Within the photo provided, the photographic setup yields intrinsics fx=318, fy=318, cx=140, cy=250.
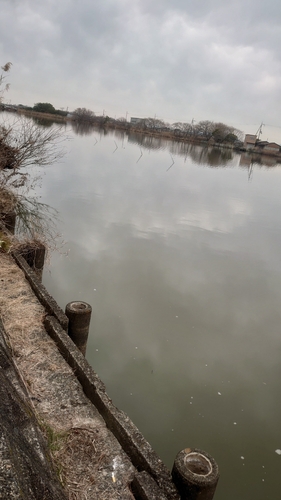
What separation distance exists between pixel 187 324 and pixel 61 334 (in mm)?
3147

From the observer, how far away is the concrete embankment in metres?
1.68

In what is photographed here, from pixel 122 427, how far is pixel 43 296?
2.47 m

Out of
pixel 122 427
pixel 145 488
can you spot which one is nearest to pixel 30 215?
pixel 122 427

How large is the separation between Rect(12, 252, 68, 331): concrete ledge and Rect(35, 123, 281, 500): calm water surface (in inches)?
48.1

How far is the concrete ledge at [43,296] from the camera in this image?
14.0ft

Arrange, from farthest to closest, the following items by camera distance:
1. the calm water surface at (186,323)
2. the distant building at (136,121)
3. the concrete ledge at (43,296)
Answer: the distant building at (136,121) → the concrete ledge at (43,296) → the calm water surface at (186,323)

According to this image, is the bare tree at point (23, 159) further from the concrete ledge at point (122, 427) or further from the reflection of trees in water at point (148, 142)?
the reflection of trees in water at point (148, 142)

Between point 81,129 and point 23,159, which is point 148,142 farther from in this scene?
point 23,159

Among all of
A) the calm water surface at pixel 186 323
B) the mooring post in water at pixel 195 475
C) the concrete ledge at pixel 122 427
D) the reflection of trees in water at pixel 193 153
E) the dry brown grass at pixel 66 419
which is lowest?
the calm water surface at pixel 186 323

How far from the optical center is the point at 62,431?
9.31 ft

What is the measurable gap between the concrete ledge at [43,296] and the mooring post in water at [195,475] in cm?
232

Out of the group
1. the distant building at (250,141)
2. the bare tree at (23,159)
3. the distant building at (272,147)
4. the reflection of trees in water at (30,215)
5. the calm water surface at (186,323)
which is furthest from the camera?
the distant building at (250,141)

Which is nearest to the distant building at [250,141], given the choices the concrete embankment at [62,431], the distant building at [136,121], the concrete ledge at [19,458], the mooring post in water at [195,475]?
the distant building at [136,121]

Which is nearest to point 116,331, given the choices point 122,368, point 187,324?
point 122,368
